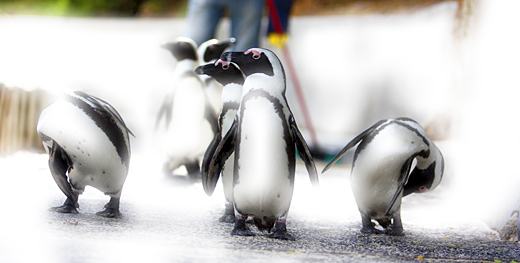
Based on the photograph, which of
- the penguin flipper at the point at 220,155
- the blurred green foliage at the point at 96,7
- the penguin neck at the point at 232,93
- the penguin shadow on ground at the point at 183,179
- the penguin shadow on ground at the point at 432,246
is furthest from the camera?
the blurred green foliage at the point at 96,7

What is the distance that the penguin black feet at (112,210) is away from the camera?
3602 millimetres

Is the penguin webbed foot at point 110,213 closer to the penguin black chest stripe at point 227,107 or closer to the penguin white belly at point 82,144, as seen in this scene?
the penguin white belly at point 82,144

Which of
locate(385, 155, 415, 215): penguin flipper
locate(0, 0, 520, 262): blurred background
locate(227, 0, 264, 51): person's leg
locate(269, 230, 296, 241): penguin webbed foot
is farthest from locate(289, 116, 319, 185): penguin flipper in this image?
locate(227, 0, 264, 51): person's leg

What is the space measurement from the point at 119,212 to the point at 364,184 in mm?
925

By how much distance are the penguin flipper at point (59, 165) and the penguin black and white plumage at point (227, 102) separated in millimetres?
532

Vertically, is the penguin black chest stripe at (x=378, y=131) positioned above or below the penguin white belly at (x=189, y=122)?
above

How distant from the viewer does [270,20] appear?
23.6 feet

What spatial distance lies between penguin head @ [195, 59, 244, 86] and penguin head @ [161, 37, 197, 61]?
4.21 feet

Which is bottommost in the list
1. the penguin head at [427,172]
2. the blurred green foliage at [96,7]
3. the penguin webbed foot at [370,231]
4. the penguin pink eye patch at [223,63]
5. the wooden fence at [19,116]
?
the wooden fence at [19,116]

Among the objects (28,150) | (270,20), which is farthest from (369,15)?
(28,150)

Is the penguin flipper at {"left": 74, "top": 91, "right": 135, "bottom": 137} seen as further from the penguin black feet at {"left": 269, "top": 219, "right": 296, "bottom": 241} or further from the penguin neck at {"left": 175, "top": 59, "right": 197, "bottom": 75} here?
the penguin neck at {"left": 175, "top": 59, "right": 197, "bottom": 75}

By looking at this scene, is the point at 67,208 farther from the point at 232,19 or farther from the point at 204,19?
the point at 232,19

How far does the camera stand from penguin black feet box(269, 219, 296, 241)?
3324mm

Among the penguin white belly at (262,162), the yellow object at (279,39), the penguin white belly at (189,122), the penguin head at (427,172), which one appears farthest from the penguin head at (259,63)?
the yellow object at (279,39)
